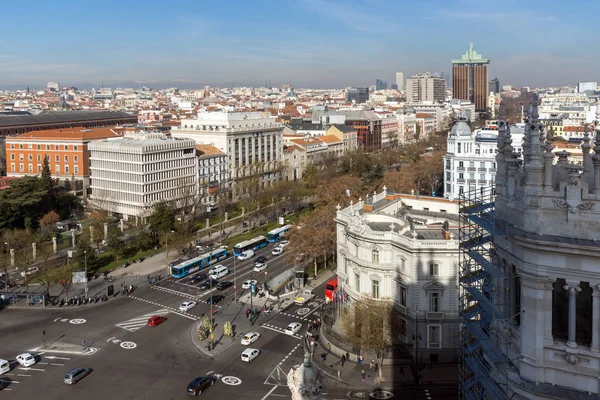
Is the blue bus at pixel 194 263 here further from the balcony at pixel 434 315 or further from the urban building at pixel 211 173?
the balcony at pixel 434 315

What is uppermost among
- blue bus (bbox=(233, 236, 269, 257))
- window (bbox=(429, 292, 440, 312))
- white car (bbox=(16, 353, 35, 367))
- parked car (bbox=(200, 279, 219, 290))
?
window (bbox=(429, 292, 440, 312))

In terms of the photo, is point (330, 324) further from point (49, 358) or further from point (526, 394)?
point (526, 394)

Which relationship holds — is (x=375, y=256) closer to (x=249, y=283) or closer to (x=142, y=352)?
(x=142, y=352)

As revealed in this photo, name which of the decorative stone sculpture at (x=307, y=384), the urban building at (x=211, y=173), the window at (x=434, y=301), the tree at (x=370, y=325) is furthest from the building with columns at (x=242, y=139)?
the decorative stone sculpture at (x=307, y=384)

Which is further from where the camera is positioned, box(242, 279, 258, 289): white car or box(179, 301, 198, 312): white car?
box(242, 279, 258, 289): white car

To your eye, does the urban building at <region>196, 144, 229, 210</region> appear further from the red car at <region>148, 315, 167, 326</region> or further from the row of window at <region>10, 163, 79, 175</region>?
the red car at <region>148, 315, 167, 326</region>

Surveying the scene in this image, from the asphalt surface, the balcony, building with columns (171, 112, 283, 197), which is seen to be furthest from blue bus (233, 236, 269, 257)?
the balcony

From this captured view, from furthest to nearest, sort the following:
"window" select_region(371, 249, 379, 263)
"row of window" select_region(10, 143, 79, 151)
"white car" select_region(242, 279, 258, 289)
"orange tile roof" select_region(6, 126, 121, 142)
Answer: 1. "orange tile roof" select_region(6, 126, 121, 142)
2. "row of window" select_region(10, 143, 79, 151)
3. "white car" select_region(242, 279, 258, 289)
4. "window" select_region(371, 249, 379, 263)

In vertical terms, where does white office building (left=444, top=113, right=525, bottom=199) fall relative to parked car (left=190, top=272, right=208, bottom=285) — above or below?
above
